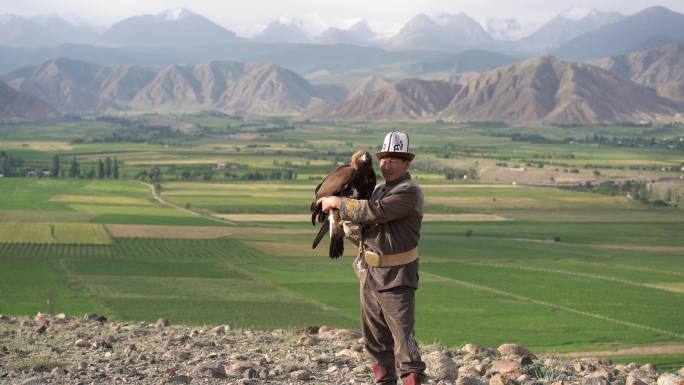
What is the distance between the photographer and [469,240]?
58.1 m

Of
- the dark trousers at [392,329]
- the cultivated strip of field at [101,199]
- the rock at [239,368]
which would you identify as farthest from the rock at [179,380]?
the cultivated strip of field at [101,199]

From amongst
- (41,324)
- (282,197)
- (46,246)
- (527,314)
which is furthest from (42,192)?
(41,324)

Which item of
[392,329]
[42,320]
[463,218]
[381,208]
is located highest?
[381,208]

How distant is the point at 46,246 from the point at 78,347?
4175 cm

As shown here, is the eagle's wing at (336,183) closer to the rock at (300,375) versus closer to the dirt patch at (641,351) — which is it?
the rock at (300,375)

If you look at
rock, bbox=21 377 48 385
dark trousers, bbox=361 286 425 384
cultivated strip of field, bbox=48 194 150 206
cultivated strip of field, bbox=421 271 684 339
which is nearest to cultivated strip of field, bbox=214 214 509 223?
cultivated strip of field, bbox=48 194 150 206

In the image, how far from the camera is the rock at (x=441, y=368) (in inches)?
439

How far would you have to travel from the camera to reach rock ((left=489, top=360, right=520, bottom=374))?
11.7 metres

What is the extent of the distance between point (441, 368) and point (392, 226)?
9.63 feet

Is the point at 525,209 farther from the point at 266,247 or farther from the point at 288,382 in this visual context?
the point at 288,382

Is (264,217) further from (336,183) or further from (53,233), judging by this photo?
(336,183)

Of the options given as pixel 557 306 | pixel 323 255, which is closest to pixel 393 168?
pixel 557 306

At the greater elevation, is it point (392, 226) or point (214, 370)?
point (392, 226)

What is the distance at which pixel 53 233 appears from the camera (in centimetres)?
5803
